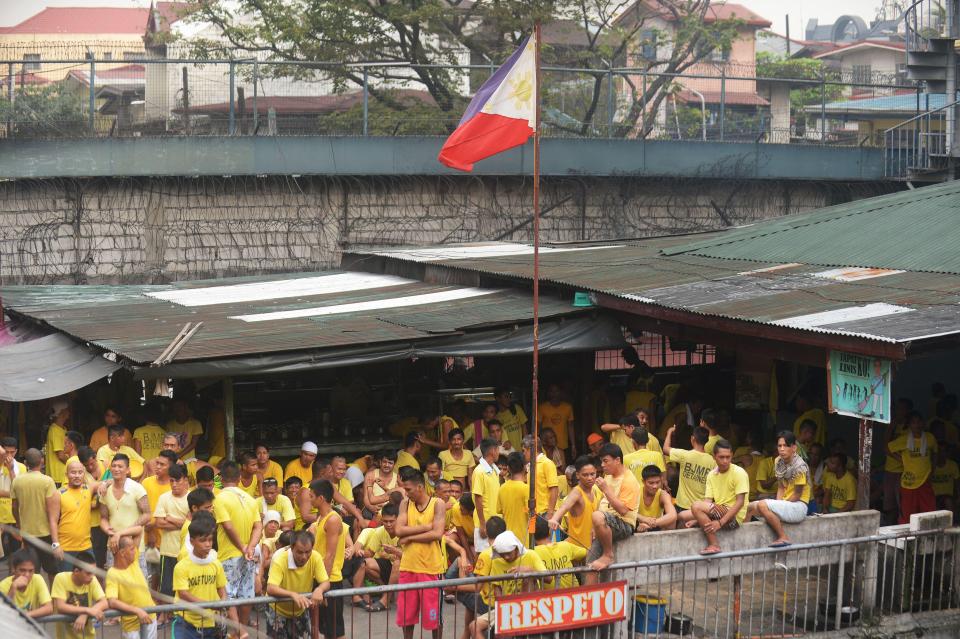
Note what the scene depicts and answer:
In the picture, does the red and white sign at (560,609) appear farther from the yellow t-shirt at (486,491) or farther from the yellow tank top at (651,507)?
the yellow t-shirt at (486,491)

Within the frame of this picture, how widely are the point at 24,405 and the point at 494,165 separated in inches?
444

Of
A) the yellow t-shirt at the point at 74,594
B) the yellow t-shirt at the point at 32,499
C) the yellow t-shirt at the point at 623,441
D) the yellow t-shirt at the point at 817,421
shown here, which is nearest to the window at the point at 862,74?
the yellow t-shirt at the point at 817,421

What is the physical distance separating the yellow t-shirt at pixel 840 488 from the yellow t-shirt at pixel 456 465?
3.72m

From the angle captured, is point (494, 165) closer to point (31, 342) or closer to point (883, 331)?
point (31, 342)

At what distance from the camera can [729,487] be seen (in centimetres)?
1057

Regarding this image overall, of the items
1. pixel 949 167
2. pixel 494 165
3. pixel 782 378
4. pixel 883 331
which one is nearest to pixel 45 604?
pixel 883 331

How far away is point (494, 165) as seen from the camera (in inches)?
980

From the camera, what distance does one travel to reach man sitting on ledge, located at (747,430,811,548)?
10.3 m

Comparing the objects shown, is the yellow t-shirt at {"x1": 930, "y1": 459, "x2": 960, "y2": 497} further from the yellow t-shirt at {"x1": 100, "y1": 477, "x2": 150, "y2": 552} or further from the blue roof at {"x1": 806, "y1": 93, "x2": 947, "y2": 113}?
the blue roof at {"x1": 806, "y1": 93, "x2": 947, "y2": 113}

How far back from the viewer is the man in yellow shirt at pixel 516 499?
35.7ft

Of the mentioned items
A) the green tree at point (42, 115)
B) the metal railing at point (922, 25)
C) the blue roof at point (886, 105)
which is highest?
the metal railing at point (922, 25)

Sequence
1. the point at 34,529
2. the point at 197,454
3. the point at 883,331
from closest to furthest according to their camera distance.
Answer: the point at 883,331 → the point at 34,529 → the point at 197,454

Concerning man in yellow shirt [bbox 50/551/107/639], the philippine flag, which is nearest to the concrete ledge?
the philippine flag

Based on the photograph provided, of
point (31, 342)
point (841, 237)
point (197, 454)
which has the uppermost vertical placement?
point (841, 237)
